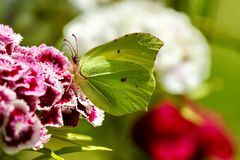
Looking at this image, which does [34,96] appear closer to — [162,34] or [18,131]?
[18,131]

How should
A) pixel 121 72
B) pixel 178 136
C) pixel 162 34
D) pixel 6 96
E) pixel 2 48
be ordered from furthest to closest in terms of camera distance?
pixel 162 34 < pixel 178 136 < pixel 121 72 < pixel 2 48 < pixel 6 96

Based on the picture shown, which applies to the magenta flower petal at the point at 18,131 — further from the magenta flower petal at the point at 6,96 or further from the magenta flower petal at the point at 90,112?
the magenta flower petal at the point at 90,112

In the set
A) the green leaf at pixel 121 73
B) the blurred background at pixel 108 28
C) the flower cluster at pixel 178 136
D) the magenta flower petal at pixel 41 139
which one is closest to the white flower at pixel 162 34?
the blurred background at pixel 108 28

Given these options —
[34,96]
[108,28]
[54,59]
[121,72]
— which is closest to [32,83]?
[34,96]

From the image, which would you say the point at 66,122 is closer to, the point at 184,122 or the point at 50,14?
the point at 184,122

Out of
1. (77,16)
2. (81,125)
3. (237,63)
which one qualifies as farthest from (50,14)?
(237,63)

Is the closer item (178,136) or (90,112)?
(90,112)

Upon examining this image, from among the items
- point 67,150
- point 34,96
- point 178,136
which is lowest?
point 178,136
